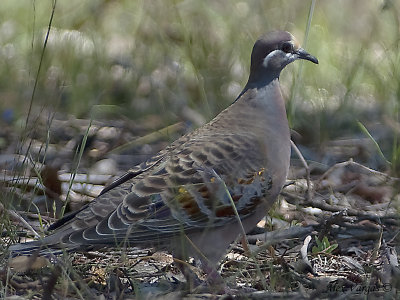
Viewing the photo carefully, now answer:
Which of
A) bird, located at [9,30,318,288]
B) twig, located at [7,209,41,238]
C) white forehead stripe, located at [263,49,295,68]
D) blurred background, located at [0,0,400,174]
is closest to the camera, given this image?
bird, located at [9,30,318,288]

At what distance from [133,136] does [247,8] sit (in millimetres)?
1913

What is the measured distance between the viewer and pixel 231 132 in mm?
3877

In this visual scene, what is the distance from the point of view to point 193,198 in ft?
11.7

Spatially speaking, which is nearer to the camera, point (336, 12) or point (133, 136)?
point (133, 136)

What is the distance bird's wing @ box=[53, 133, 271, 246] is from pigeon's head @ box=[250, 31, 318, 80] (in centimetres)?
51

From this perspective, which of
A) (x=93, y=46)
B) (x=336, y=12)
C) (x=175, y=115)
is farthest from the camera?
(x=336, y=12)

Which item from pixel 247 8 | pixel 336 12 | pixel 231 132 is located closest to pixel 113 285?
pixel 231 132


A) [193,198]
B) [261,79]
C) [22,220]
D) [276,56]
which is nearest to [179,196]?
[193,198]

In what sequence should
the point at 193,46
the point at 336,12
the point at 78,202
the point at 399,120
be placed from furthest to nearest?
the point at 336,12
the point at 193,46
the point at 399,120
the point at 78,202

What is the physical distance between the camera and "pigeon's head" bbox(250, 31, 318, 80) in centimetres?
414

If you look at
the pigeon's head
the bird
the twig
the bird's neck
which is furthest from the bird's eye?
the twig

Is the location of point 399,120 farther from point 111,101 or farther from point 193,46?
point 111,101

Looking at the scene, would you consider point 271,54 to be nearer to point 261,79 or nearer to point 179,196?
point 261,79

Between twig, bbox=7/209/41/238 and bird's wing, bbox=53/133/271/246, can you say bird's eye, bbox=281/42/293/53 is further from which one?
twig, bbox=7/209/41/238
